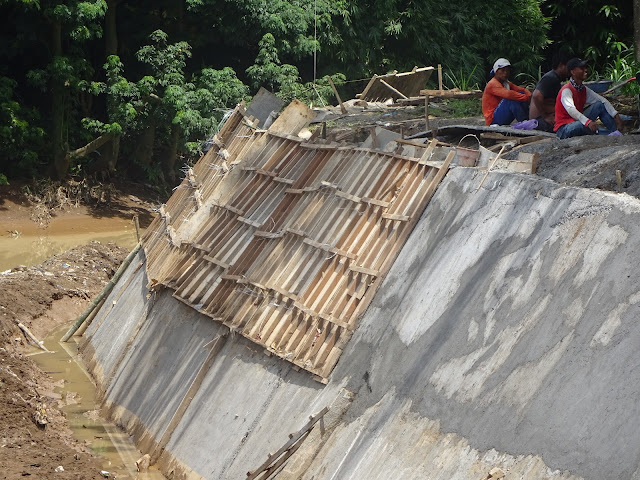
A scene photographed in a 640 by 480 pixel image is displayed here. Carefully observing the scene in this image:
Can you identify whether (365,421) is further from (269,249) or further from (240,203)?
(240,203)

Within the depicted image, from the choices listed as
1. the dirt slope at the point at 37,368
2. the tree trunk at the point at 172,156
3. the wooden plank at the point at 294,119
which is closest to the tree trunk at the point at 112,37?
the tree trunk at the point at 172,156

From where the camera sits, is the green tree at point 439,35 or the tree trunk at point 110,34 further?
the green tree at point 439,35

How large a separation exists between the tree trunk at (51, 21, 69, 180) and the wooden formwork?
9957mm

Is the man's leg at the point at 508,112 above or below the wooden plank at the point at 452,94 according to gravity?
above

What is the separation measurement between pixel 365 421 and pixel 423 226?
1.95m

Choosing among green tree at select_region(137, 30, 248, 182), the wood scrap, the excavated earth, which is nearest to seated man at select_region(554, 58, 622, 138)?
the excavated earth

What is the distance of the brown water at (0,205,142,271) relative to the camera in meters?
18.6

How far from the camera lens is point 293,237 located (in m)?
9.63

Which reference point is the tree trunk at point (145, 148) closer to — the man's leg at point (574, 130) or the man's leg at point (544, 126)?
the man's leg at point (544, 126)

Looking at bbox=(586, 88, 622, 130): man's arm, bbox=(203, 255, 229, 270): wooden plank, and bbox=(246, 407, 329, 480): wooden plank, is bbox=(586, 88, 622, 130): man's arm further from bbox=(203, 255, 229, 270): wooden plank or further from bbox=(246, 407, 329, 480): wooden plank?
bbox=(246, 407, 329, 480): wooden plank

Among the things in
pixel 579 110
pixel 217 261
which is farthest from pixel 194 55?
pixel 579 110

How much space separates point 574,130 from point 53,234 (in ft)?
43.8

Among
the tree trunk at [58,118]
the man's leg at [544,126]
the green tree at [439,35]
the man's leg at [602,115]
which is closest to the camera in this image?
the man's leg at [602,115]

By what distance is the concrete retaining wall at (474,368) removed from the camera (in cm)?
590
